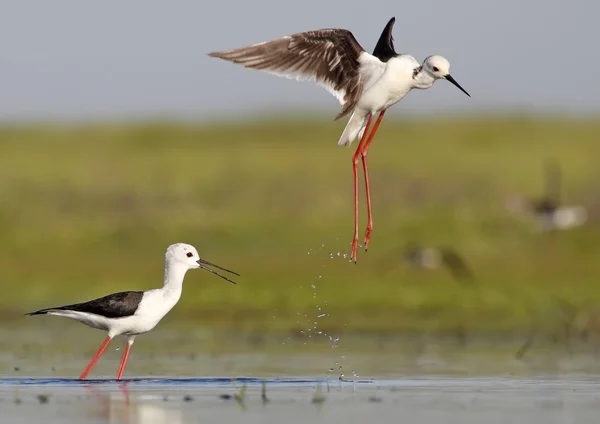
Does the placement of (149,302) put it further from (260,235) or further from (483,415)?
(260,235)

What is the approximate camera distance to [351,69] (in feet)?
43.2

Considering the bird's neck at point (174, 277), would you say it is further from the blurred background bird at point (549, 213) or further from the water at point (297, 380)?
the blurred background bird at point (549, 213)

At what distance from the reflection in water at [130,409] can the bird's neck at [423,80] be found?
331cm

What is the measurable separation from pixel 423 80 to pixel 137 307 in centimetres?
368

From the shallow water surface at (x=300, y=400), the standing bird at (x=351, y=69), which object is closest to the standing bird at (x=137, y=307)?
the shallow water surface at (x=300, y=400)

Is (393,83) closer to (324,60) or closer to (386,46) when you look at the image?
(324,60)

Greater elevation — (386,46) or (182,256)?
(386,46)

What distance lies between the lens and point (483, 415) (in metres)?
11.3

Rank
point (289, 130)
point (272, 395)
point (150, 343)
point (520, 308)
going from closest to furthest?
1. point (272, 395)
2. point (150, 343)
3. point (520, 308)
4. point (289, 130)

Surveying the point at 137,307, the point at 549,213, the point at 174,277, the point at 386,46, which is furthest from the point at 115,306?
the point at 549,213

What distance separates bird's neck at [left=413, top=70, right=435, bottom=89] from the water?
2.51m

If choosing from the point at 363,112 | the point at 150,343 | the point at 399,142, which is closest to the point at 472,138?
the point at 399,142

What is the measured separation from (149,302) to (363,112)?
2.90m

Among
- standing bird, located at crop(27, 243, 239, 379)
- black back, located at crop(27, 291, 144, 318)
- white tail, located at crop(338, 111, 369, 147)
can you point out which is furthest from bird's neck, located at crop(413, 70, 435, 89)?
black back, located at crop(27, 291, 144, 318)
